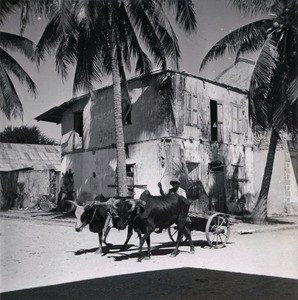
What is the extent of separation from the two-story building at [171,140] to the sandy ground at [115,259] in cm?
540

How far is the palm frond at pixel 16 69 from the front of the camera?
1691 centimetres

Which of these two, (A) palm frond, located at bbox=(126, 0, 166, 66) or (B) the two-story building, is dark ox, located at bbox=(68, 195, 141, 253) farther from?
(A) palm frond, located at bbox=(126, 0, 166, 66)

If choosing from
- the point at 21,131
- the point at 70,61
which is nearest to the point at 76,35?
the point at 70,61

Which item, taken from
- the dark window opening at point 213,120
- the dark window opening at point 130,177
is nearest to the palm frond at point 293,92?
the dark window opening at point 213,120

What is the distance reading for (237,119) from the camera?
2064 centimetres

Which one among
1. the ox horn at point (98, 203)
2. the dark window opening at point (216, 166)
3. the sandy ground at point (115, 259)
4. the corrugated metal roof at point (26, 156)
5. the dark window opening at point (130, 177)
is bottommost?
the sandy ground at point (115, 259)

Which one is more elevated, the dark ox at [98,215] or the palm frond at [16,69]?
the palm frond at [16,69]

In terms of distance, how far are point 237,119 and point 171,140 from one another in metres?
5.18

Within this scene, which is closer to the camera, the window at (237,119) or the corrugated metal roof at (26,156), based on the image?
the window at (237,119)

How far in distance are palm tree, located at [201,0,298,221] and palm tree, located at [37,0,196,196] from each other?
96.7 inches

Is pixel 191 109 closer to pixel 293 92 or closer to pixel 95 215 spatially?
pixel 293 92

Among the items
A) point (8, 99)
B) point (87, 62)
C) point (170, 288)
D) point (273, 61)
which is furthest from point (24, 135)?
point (170, 288)

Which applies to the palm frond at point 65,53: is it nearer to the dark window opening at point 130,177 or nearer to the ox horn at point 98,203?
the dark window opening at point 130,177

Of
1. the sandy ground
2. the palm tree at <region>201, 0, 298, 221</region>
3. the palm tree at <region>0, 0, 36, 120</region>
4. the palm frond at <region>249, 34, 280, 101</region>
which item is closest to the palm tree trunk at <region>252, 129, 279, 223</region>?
the palm tree at <region>201, 0, 298, 221</region>
